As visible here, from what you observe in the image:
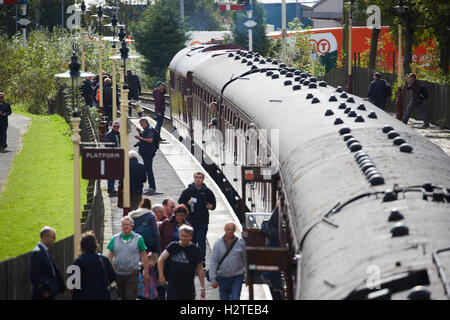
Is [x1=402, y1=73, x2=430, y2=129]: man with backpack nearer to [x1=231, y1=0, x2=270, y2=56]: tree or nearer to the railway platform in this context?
the railway platform

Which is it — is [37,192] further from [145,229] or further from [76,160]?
[76,160]

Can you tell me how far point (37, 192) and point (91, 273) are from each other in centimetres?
1460

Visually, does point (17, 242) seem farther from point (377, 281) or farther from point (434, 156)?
point (377, 281)

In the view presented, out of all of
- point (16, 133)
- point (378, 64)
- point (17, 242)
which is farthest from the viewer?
point (378, 64)

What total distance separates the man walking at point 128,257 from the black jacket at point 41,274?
4.25 ft

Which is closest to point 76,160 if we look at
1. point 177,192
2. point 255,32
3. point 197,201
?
point 197,201

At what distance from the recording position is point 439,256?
677 cm

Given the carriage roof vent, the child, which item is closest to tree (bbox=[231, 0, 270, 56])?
the child

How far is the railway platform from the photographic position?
14.8 meters

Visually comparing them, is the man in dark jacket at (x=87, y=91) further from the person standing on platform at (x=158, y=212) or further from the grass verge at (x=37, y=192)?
the person standing on platform at (x=158, y=212)

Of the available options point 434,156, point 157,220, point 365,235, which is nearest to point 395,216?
point 365,235

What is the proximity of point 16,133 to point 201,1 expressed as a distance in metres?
112

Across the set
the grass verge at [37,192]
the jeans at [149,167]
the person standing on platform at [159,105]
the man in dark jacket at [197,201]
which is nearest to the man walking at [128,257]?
the man in dark jacket at [197,201]
